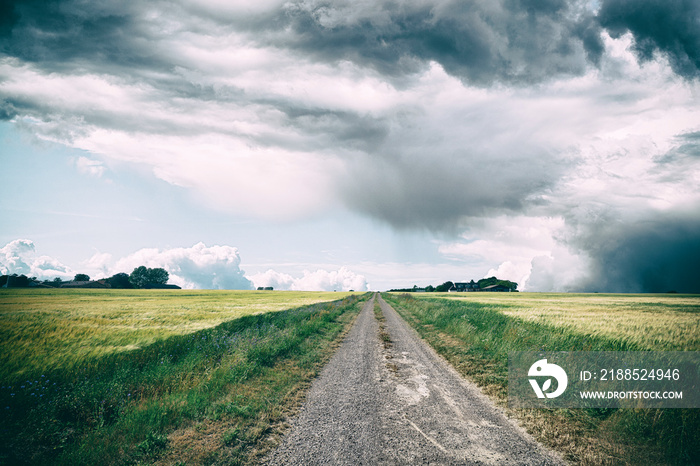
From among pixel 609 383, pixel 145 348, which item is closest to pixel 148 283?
pixel 145 348

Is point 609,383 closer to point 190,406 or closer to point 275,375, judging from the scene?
point 275,375

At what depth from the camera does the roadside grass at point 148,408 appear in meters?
5.06

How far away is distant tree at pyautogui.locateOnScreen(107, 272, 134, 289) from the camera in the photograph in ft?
380

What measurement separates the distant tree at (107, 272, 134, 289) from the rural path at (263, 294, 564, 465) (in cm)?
14187

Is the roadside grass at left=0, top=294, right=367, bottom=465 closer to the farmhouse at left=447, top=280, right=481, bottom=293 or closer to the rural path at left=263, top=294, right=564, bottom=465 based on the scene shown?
the rural path at left=263, top=294, right=564, bottom=465

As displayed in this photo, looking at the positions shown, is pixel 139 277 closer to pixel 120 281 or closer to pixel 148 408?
pixel 120 281

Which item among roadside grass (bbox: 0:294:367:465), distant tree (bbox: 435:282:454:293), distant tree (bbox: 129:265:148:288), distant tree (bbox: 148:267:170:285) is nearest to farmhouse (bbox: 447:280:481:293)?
distant tree (bbox: 435:282:454:293)

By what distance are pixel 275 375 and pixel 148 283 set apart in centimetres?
15292

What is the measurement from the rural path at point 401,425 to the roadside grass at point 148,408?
719 mm

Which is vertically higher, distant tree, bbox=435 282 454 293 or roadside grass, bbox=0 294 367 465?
roadside grass, bbox=0 294 367 465

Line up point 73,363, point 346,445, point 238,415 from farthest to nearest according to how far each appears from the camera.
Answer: point 73,363, point 238,415, point 346,445

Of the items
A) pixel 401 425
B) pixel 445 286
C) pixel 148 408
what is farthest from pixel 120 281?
pixel 445 286

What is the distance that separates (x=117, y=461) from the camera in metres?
4.79

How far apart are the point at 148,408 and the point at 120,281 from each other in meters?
145
